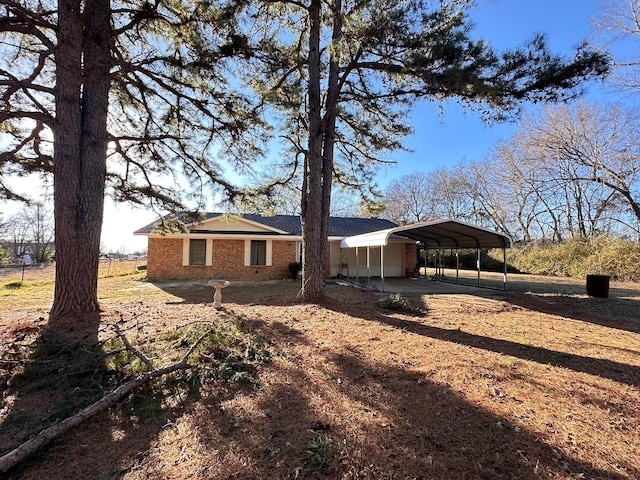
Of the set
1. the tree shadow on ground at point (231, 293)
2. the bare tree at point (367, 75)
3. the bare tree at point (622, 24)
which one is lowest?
the tree shadow on ground at point (231, 293)

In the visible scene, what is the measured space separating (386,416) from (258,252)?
13.4 meters

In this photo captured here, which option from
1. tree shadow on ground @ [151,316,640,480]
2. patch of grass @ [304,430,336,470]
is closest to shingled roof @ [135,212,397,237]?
tree shadow on ground @ [151,316,640,480]

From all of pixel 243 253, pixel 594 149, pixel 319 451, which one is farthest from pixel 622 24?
pixel 319 451

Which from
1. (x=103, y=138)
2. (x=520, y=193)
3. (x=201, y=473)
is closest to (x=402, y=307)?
(x=201, y=473)

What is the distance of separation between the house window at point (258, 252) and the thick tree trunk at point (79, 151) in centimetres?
942

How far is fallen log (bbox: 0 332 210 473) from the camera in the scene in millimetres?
2190

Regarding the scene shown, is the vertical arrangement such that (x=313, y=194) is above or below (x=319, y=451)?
above

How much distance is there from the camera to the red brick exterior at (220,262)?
14.6 meters

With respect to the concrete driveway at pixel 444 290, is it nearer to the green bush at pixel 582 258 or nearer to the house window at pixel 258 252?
the house window at pixel 258 252

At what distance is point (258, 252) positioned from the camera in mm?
15648

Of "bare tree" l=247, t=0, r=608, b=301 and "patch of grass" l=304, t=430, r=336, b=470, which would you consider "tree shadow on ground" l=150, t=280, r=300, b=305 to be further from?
"patch of grass" l=304, t=430, r=336, b=470

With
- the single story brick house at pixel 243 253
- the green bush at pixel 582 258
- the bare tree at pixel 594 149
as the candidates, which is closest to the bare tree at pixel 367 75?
the single story brick house at pixel 243 253

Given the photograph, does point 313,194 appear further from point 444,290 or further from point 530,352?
point 444,290

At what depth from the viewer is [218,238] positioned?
15.0m
